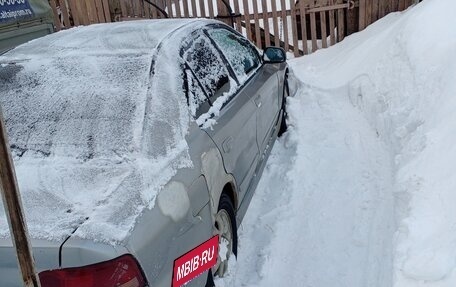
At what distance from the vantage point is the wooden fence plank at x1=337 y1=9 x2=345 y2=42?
28.2 feet

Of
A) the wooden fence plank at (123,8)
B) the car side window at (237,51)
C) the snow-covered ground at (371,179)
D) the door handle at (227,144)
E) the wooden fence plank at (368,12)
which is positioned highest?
the wooden fence plank at (123,8)

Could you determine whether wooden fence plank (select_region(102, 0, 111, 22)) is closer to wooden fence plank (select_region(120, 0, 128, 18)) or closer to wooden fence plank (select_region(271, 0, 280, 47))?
wooden fence plank (select_region(120, 0, 128, 18))

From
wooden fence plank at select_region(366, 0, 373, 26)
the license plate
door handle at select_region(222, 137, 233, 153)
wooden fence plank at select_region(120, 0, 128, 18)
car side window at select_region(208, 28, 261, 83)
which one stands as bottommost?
the license plate

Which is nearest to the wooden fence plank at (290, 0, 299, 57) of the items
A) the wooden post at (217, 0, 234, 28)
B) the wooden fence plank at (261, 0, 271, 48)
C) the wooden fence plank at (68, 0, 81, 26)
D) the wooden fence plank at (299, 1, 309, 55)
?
the wooden fence plank at (299, 1, 309, 55)

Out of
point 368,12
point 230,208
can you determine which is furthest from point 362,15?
point 230,208

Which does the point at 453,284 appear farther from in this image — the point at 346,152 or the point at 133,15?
the point at 133,15

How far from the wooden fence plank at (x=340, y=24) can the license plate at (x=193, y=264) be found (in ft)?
22.8

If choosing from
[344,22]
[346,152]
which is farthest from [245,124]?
[344,22]

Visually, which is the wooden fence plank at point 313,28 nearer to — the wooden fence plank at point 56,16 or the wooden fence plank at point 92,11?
the wooden fence plank at point 92,11

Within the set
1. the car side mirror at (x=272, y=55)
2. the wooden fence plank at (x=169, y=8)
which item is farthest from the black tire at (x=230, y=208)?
the wooden fence plank at (x=169, y=8)

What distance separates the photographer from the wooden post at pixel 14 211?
1.30 metres

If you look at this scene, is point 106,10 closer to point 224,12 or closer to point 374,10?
point 224,12

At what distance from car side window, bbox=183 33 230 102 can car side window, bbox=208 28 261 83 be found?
8.9 inches

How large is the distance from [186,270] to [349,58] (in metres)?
5.74
